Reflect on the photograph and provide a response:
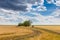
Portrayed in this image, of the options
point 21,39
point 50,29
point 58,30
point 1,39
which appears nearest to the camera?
point 1,39

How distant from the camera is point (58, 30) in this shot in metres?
12.9

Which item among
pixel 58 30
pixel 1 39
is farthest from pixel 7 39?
pixel 58 30

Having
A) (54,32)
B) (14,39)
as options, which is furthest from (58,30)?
(14,39)

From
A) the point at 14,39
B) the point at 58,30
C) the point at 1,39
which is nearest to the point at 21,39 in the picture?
the point at 14,39

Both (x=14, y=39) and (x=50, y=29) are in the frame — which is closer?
(x=14, y=39)

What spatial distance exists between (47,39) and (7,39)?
2.20 metres

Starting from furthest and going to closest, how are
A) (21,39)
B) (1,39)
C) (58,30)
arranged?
(58,30) < (21,39) < (1,39)

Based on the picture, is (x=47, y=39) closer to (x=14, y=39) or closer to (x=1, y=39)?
(x=14, y=39)

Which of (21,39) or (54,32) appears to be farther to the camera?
(54,32)

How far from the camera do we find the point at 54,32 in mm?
13305

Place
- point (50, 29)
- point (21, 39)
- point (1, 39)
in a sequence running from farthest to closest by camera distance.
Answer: point (50, 29) → point (21, 39) → point (1, 39)

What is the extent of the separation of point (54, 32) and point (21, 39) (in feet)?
13.4

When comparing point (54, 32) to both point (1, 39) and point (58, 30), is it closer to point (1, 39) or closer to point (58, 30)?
point (58, 30)

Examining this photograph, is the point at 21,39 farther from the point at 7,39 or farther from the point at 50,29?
the point at 50,29
